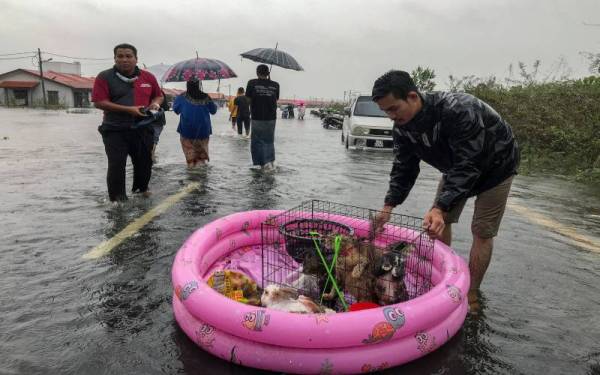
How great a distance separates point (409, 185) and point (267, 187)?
171 inches

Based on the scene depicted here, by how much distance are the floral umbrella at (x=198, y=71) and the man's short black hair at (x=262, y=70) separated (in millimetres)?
1227

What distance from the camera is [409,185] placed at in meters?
3.82

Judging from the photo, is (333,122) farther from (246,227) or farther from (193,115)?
(246,227)

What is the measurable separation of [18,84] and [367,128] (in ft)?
187

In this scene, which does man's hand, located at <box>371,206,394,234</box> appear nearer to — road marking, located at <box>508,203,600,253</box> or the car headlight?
road marking, located at <box>508,203,600,253</box>

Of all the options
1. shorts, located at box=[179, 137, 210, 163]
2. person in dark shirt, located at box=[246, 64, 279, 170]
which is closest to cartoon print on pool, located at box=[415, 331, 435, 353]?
person in dark shirt, located at box=[246, 64, 279, 170]

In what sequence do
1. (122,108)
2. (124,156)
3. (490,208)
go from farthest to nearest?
1. (124,156)
2. (122,108)
3. (490,208)

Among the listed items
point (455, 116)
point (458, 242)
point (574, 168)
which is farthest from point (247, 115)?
point (455, 116)

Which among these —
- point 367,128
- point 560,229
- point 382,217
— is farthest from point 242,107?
point 382,217

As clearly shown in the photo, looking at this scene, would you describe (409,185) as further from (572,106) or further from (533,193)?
(572,106)

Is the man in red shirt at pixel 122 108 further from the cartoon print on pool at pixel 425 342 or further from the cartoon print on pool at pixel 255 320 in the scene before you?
the cartoon print on pool at pixel 425 342

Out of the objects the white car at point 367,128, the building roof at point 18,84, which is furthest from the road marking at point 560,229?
the building roof at point 18,84

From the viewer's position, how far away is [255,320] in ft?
8.50

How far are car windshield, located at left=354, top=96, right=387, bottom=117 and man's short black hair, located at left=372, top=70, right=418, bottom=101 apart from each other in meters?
12.7
